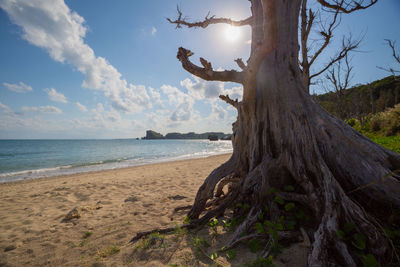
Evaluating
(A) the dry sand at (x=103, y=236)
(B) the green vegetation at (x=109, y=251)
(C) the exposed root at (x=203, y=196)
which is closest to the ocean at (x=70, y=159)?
(A) the dry sand at (x=103, y=236)

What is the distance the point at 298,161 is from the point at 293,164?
0.29ft

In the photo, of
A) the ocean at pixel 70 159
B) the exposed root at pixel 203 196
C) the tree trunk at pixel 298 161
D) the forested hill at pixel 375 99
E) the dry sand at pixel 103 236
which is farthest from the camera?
the forested hill at pixel 375 99

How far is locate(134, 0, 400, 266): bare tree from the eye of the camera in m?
2.12

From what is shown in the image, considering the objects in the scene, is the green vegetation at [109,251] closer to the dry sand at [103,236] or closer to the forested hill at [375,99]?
the dry sand at [103,236]

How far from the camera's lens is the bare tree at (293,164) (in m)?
2.12

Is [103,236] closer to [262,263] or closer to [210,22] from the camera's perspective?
[262,263]

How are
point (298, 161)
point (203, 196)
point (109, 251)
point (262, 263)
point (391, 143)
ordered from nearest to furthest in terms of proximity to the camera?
point (262, 263) < point (109, 251) < point (298, 161) < point (203, 196) < point (391, 143)

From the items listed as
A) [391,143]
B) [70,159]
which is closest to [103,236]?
[391,143]

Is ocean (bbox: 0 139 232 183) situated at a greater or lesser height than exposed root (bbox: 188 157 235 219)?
lesser

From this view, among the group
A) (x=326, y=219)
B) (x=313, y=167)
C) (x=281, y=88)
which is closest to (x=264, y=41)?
(x=281, y=88)

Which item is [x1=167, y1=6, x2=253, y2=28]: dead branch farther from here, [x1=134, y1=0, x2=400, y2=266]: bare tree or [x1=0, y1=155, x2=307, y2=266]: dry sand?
[x1=0, y1=155, x2=307, y2=266]: dry sand

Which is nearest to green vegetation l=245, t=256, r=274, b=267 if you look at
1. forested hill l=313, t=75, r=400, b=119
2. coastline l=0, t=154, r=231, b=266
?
coastline l=0, t=154, r=231, b=266

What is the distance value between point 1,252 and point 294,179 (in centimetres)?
488

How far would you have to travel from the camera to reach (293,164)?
114 inches
